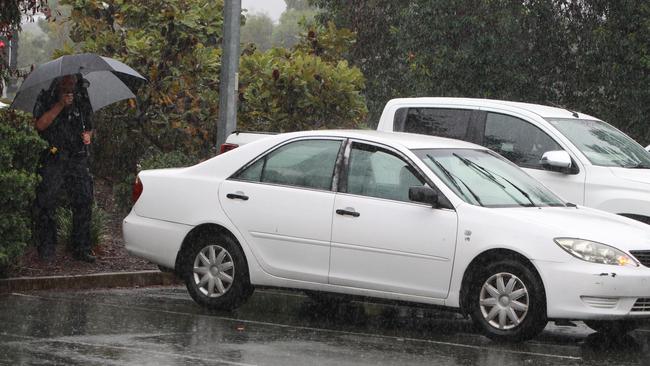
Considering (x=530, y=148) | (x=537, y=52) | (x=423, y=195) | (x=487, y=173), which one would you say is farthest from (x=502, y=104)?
(x=537, y=52)

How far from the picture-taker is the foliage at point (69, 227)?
43.2 ft

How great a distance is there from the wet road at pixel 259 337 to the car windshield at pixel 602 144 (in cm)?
234

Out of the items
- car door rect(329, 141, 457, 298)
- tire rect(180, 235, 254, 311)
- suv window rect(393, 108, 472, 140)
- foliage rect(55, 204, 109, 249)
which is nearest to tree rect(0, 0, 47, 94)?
foliage rect(55, 204, 109, 249)

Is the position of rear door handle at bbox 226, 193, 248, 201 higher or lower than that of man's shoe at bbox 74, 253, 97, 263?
higher

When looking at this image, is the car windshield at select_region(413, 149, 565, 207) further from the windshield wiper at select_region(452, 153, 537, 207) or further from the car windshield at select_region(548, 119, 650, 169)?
the car windshield at select_region(548, 119, 650, 169)

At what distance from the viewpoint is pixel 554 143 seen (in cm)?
1277

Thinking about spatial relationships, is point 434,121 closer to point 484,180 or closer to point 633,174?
point 633,174

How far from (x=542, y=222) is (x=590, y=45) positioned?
62.0 feet

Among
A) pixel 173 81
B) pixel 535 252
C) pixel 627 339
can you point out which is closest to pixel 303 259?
pixel 535 252

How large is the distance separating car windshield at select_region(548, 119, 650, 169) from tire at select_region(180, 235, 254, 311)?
12.3 feet

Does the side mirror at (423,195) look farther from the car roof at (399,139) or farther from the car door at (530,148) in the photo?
the car door at (530,148)

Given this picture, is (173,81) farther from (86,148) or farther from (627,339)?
(627,339)

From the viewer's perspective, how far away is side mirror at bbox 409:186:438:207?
986 cm

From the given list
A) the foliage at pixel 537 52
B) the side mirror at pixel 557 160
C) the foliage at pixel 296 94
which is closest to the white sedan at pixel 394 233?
the side mirror at pixel 557 160
